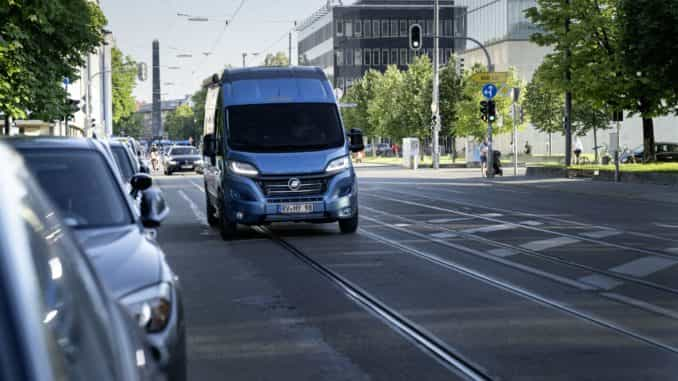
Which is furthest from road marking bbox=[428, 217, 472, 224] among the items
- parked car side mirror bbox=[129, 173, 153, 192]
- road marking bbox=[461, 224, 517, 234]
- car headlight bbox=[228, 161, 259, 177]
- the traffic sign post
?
the traffic sign post

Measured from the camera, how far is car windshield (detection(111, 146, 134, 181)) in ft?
52.1

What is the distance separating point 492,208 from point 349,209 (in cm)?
751

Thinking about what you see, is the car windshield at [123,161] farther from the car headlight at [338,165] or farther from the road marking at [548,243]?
the road marking at [548,243]

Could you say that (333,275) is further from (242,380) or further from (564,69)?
(564,69)

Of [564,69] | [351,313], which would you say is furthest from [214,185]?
[564,69]

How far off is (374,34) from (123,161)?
4734 inches

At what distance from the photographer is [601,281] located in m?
10.8

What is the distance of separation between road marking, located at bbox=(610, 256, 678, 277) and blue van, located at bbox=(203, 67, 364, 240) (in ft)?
16.7

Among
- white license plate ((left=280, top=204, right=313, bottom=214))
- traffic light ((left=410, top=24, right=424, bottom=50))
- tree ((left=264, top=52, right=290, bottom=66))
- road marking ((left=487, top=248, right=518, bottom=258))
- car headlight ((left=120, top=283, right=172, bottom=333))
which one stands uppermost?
tree ((left=264, top=52, right=290, bottom=66))

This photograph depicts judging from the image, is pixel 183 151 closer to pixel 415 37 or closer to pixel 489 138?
pixel 415 37

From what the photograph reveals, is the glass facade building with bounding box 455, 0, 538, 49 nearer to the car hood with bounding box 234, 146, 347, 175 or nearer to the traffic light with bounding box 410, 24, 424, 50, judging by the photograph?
the traffic light with bounding box 410, 24, 424, 50

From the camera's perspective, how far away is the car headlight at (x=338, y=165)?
16594 millimetres

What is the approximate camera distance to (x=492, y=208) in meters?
23.6

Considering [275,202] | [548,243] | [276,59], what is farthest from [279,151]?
[276,59]
